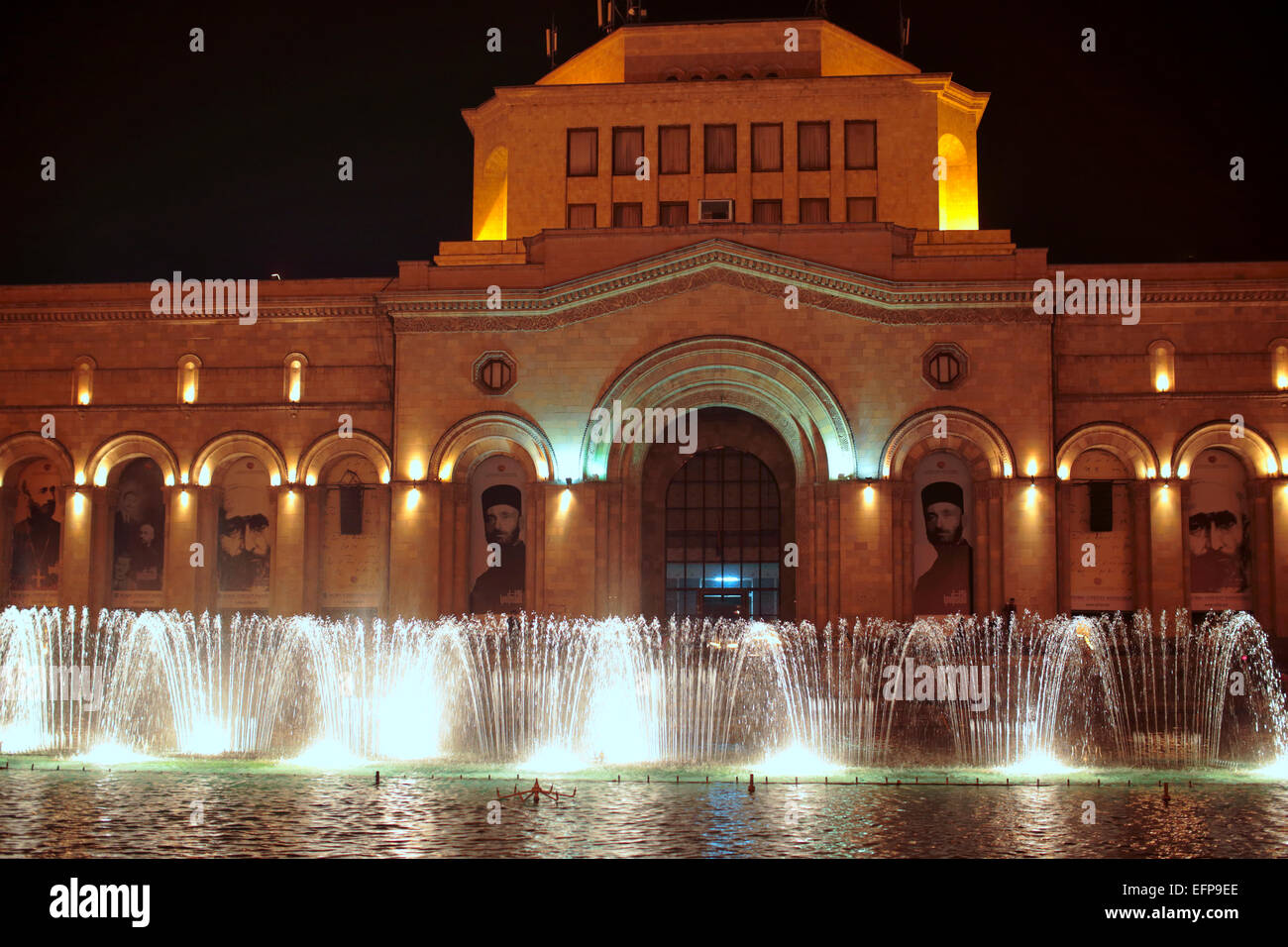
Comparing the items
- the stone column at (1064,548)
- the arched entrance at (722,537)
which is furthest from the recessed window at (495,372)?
the stone column at (1064,548)

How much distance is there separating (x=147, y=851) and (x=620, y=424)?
25.3 metres

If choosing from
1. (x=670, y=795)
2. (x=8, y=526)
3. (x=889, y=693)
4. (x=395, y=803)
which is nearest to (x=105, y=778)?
(x=395, y=803)

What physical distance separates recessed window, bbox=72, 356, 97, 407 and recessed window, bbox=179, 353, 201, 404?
306 centimetres

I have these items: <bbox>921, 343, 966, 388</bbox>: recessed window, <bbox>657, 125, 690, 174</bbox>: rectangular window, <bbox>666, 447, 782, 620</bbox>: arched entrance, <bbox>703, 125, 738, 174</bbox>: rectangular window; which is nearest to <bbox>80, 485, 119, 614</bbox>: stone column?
<bbox>666, 447, 782, 620</bbox>: arched entrance

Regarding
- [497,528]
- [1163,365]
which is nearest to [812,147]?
[1163,365]

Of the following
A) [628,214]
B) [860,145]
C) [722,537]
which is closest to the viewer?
[722,537]

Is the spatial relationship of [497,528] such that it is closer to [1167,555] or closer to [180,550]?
[180,550]

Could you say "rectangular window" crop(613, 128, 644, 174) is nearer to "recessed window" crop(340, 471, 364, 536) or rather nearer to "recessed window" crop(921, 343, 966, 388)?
"recessed window" crop(921, 343, 966, 388)

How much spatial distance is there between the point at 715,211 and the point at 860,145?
5.50 meters

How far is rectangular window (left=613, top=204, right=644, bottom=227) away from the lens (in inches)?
1741

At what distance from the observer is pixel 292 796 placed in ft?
61.4

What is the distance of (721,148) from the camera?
44531mm

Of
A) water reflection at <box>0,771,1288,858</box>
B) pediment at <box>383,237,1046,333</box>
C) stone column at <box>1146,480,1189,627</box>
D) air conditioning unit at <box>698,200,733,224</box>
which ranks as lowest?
water reflection at <box>0,771,1288,858</box>
